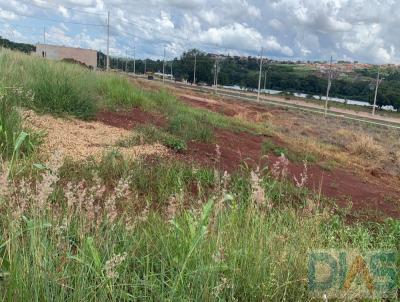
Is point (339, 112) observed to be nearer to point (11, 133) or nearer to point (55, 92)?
point (55, 92)

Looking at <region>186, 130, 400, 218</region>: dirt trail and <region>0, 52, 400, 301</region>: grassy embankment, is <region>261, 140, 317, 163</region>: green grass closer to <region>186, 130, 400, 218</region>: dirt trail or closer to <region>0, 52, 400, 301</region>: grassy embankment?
<region>186, 130, 400, 218</region>: dirt trail

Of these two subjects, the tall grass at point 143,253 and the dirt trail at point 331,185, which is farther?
the dirt trail at point 331,185

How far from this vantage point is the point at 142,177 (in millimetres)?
5242

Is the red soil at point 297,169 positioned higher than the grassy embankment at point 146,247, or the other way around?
the grassy embankment at point 146,247

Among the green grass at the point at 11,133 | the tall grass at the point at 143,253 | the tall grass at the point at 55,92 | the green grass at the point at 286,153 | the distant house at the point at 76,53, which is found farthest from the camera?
the distant house at the point at 76,53

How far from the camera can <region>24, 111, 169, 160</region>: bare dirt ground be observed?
19.8 feet

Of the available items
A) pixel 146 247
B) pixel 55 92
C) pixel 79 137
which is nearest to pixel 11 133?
pixel 79 137

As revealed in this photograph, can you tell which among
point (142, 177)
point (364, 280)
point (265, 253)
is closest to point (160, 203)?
point (142, 177)

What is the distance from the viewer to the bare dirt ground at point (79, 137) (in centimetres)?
604

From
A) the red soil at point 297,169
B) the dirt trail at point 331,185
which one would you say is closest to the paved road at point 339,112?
the red soil at point 297,169

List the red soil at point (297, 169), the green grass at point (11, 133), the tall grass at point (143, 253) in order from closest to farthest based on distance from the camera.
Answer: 1. the tall grass at point (143, 253)
2. the green grass at point (11, 133)
3. the red soil at point (297, 169)

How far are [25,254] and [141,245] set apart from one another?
860 mm

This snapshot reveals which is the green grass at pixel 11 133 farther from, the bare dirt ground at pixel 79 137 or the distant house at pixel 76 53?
the distant house at pixel 76 53

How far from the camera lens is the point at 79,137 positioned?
7.12 m
